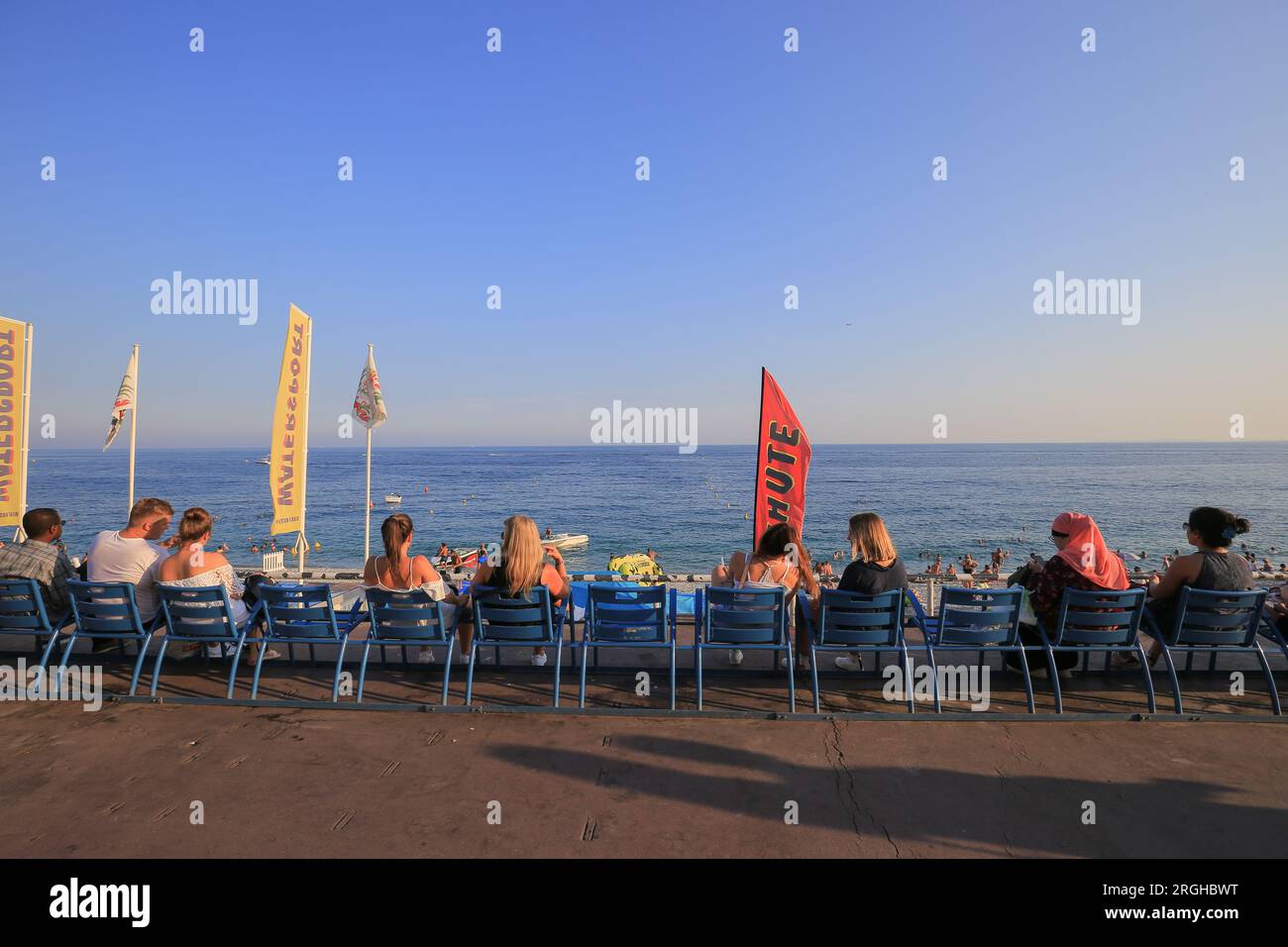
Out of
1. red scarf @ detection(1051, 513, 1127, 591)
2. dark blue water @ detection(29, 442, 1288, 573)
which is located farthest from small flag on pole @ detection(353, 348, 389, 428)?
dark blue water @ detection(29, 442, 1288, 573)

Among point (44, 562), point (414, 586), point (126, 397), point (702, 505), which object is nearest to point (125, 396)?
point (126, 397)

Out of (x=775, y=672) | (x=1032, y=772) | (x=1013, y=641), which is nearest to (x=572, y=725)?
(x=775, y=672)

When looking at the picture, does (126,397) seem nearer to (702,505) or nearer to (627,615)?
(627,615)

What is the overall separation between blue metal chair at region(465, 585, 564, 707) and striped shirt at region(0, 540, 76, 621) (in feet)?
11.6

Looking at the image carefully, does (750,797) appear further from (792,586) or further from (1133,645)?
(1133,645)

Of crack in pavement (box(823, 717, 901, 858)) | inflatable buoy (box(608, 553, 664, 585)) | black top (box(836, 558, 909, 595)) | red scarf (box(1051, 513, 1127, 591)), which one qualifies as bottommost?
Result: inflatable buoy (box(608, 553, 664, 585))

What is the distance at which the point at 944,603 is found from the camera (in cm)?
495

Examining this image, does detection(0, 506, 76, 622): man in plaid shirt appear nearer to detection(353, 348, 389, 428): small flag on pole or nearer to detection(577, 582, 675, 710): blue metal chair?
detection(577, 582, 675, 710): blue metal chair

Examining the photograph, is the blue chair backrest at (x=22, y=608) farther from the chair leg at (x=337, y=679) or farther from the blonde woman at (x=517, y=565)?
the blonde woman at (x=517, y=565)

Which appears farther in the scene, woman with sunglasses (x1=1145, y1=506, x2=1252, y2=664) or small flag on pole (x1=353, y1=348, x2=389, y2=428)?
small flag on pole (x1=353, y1=348, x2=389, y2=428)

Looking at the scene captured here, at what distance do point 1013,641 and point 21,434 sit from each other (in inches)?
567

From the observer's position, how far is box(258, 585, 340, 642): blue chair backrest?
16.4 feet

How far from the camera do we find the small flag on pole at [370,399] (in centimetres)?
1482
